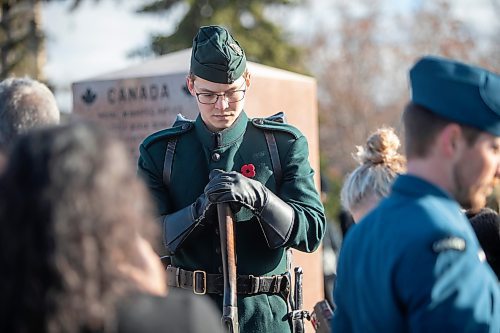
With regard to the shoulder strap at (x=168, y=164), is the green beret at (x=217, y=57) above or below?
above

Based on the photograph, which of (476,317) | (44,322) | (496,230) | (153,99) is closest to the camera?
(44,322)

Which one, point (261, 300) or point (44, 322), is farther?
point (261, 300)

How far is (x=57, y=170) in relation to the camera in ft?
6.72

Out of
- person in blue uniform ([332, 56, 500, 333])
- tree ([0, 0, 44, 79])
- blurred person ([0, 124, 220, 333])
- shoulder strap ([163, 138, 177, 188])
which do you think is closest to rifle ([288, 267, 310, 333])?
shoulder strap ([163, 138, 177, 188])

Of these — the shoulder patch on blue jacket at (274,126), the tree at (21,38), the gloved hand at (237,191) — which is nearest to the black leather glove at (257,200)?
the gloved hand at (237,191)

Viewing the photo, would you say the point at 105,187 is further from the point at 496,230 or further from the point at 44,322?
the point at 496,230

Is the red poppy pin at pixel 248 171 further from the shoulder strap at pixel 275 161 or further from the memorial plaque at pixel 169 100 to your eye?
the memorial plaque at pixel 169 100

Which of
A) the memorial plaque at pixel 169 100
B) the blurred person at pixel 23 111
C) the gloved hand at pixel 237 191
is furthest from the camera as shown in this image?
the memorial plaque at pixel 169 100

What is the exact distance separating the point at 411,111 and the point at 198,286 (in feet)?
5.30

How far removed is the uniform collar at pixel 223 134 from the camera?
430 centimetres

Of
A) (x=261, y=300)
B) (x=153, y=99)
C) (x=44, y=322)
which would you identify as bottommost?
(x=261, y=300)

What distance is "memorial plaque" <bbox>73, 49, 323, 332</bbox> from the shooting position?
25.2 ft

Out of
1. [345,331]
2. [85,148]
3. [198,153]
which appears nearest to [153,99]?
[198,153]

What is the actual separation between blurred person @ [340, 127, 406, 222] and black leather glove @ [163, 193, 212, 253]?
0.59m
